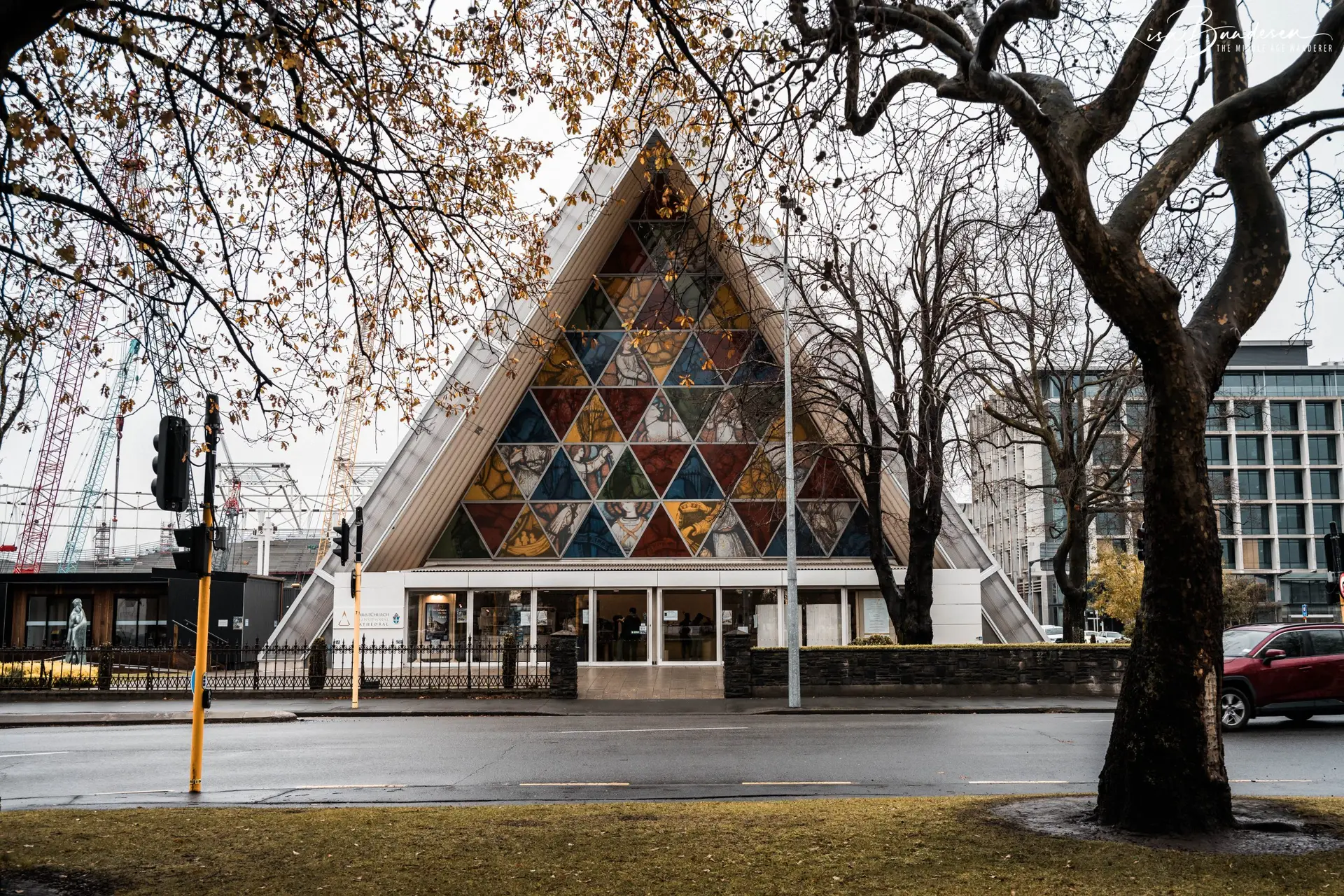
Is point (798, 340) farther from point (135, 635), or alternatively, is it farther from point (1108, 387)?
point (135, 635)

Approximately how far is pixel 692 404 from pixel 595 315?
3.71m

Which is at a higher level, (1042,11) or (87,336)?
(1042,11)

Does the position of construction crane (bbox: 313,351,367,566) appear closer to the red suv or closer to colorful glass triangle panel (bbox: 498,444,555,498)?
colorful glass triangle panel (bbox: 498,444,555,498)

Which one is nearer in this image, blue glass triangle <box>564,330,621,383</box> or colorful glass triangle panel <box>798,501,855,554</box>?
colorful glass triangle panel <box>798,501,855,554</box>

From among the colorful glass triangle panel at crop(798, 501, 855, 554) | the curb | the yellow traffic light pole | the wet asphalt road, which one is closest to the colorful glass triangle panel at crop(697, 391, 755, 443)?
the colorful glass triangle panel at crop(798, 501, 855, 554)

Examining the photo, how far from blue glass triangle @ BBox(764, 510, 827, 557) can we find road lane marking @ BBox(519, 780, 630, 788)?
20333 mm

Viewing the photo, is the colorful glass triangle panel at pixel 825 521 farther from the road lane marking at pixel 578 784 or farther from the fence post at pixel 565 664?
the road lane marking at pixel 578 784

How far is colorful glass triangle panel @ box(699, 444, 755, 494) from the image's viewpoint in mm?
31438

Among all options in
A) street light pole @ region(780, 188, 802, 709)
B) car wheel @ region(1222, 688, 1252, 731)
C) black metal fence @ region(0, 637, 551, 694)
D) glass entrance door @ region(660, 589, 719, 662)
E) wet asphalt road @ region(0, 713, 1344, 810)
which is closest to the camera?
wet asphalt road @ region(0, 713, 1344, 810)

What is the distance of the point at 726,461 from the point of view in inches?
1241

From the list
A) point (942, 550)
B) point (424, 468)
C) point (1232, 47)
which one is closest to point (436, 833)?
point (1232, 47)

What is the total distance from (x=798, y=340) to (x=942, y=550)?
262 inches

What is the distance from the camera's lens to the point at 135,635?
3294cm

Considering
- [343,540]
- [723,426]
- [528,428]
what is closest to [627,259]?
[723,426]
